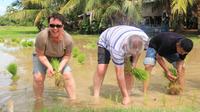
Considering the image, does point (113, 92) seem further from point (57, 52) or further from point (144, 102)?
point (57, 52)

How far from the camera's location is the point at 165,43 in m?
7.26

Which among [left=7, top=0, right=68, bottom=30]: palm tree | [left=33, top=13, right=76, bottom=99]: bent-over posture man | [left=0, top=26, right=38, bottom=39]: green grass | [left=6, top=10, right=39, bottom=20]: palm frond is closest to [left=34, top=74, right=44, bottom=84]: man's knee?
→ [left=33, top=13, right=76, bottom=99]: bent-over posture man

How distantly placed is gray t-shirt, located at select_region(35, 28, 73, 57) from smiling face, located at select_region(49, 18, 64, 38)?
106 mm

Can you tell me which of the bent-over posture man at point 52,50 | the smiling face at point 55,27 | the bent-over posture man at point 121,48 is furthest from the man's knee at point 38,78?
the bent-over posture man at point 121,48

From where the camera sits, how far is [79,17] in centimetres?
3638

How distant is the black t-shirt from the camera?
717cm

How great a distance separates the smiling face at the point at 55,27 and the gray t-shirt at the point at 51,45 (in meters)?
0.11

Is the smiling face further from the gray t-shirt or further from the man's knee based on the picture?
the man's knee

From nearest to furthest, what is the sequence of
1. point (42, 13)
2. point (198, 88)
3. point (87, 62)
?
1. point (198, 88)
2. point (87, 62)
3. point (42, 13)

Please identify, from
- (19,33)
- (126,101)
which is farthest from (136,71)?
(19,33)

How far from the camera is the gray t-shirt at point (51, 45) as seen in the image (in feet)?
21.0

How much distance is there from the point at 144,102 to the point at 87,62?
20.8ft

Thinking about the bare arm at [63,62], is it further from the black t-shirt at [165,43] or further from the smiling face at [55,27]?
the black t-shirt at [165,43]

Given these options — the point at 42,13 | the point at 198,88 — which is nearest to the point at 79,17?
the point at 42,13
